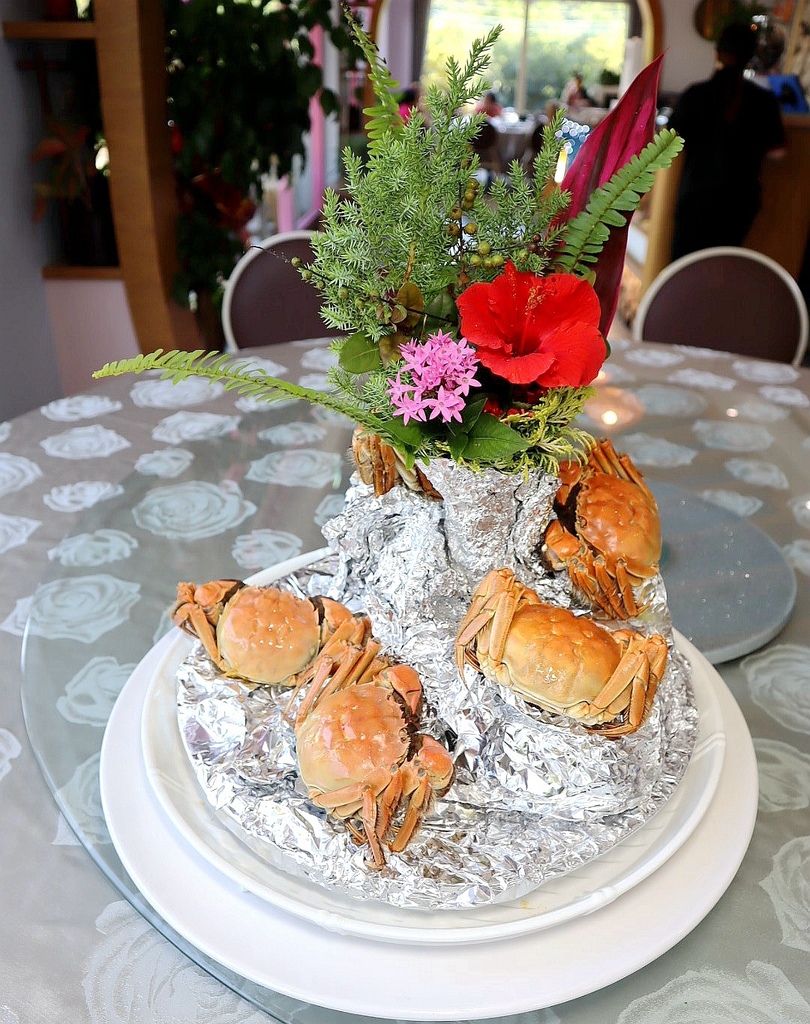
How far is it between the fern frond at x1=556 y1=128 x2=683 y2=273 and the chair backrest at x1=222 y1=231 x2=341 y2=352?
1.27 m

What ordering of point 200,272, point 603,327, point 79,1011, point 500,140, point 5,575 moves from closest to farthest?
point 79,1011
point 603,327
point 5,575
point 200,272
point 500,140

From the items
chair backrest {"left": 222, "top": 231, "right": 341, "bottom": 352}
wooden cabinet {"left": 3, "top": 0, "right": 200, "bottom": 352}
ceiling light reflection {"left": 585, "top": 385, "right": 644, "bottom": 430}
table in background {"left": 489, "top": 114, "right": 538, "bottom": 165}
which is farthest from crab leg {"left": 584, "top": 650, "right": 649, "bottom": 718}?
table in background {"left": 489, "top": 114, "right": 538, "bottom": 165}

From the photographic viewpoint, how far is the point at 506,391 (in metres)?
0.55

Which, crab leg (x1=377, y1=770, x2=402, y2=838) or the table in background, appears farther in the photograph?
the table in background

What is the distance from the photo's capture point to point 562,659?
533 mm

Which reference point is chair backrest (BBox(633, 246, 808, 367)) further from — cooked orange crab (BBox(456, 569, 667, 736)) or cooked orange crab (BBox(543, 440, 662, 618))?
cooked orange crab (BBox(456, 569, 667, 736))

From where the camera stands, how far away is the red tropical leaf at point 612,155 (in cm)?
53

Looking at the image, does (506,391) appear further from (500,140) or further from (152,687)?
(500,140)

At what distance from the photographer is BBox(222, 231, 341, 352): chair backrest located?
5.87 ft

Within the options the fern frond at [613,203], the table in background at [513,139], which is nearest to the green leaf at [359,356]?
the fern frond at [613,203]

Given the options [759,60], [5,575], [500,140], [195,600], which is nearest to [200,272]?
[5,575]

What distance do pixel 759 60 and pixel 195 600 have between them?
627 cm

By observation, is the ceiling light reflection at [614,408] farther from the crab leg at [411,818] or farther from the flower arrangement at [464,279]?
the crab leg at [411,818]

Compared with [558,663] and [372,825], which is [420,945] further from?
[558,663]
